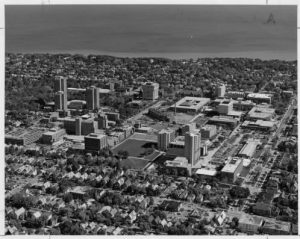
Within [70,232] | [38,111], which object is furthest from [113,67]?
[70,232]

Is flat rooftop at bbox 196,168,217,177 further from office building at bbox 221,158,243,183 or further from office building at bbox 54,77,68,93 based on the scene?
office building at bbox 54,77,68,93

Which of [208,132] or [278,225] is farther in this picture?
[208,132]

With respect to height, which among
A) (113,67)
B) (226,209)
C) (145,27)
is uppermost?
(145,27)

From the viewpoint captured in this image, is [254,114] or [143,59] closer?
[254,114]

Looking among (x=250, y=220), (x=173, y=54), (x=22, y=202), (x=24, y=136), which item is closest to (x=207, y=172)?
(x=250, y=220)

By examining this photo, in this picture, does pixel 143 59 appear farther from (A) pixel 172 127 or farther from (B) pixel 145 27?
(A) pixel 172 127

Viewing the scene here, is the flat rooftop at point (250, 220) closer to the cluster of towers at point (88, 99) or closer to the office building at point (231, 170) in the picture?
the office building at point (231, 170)

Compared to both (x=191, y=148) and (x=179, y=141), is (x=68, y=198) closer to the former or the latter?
(x=191, y=148)

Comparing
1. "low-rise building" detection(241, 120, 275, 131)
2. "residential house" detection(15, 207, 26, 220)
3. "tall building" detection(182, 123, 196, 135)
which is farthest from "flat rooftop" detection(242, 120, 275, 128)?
"residential house" detection(15, 207, 26, 220)
